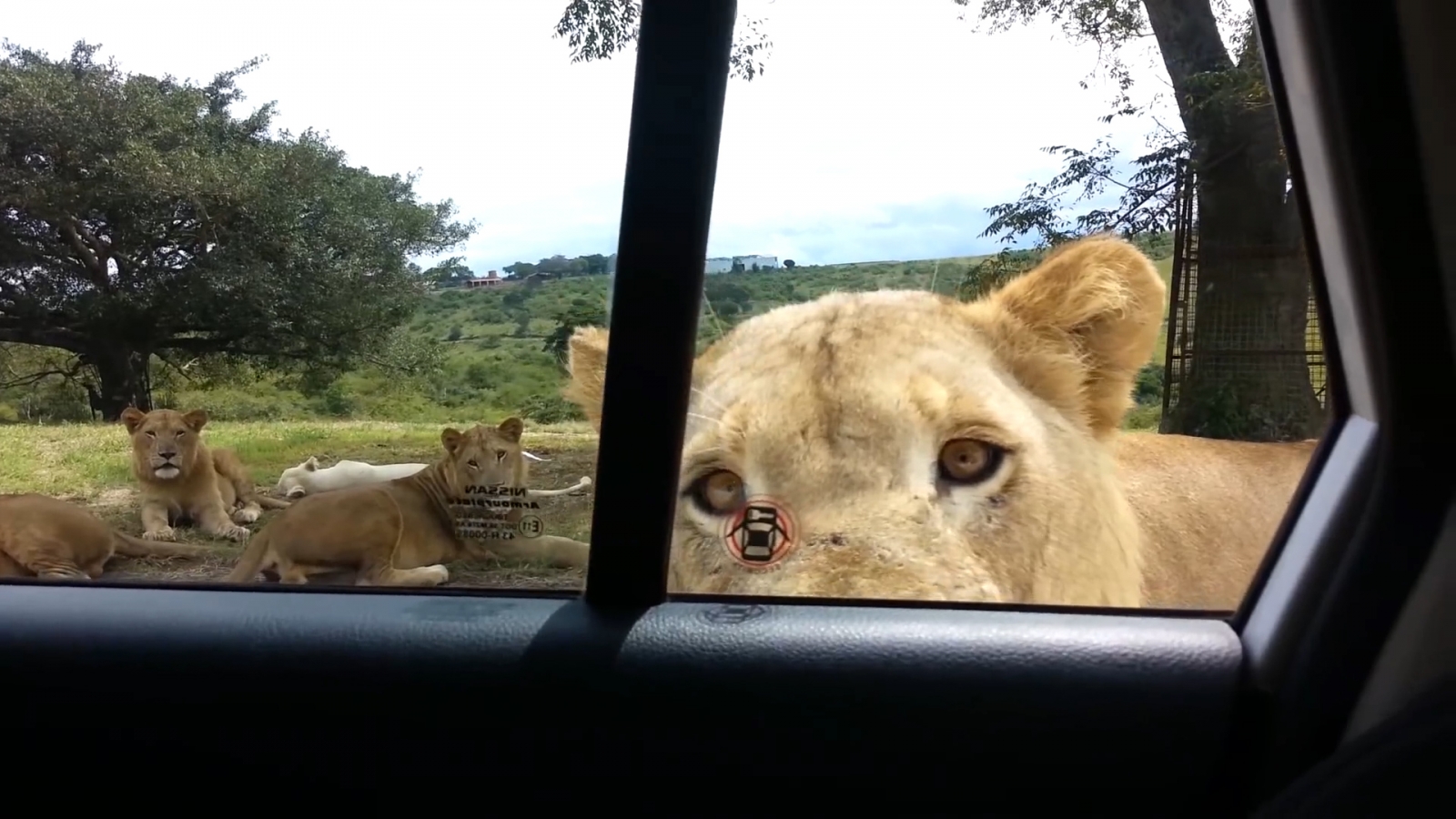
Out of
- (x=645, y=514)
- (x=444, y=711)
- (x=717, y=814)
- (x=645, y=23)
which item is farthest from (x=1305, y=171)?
Result: (x=444, y=711)

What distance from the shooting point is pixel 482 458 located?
6.91 ft

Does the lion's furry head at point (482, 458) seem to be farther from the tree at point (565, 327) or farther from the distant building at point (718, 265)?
the distant building at point (718, 265)

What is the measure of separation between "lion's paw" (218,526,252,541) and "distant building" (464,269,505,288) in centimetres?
62

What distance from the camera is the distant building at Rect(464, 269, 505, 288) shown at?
6.91 ft

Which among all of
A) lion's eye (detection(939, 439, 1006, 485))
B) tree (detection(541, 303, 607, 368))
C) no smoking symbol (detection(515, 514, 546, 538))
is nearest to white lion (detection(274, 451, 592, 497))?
no smoking symbol (detection(515, 514, 546, 538))

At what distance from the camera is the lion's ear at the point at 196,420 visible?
212 centimetres

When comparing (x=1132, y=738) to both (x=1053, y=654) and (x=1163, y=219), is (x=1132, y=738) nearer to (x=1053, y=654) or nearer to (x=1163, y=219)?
(x=1053, y=654)

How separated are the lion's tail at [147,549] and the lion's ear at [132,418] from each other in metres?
0.20

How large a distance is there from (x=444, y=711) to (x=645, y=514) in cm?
44

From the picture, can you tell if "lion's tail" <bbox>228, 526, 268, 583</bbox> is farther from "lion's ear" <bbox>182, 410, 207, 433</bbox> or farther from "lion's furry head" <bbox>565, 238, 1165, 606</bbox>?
"lion's furry head" <bbox>565, 238, 1165, 606</bbox>

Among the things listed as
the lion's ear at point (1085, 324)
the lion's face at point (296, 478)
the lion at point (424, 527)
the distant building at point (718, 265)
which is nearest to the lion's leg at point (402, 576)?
the lion at point (424, 527)

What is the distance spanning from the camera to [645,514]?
1.87 metres

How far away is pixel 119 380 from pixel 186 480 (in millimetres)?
229

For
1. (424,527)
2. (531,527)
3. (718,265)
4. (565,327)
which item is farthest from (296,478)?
(718,265)
